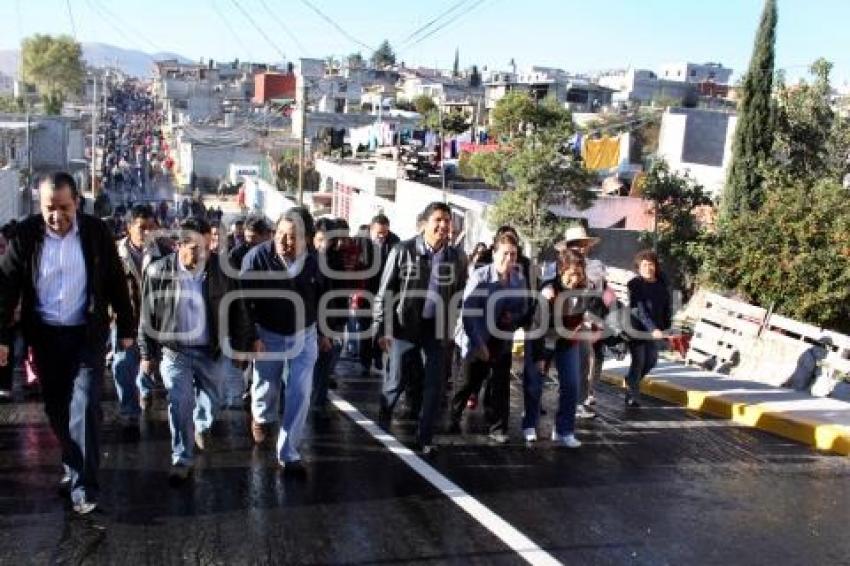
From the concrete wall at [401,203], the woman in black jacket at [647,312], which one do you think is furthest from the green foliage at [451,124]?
the woman in black jacket at [647,312]

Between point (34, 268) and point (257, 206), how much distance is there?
3683 centimetres

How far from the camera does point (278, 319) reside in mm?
5676

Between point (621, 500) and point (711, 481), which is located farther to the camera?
point (711, 481)

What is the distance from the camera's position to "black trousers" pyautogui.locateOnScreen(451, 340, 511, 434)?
22.2 ft

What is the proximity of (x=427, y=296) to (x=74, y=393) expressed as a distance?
2.54 metres

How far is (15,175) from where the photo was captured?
2909 centimetres

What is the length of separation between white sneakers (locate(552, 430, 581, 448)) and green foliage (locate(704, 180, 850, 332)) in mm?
7932

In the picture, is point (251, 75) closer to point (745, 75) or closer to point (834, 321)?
point (745, 75)

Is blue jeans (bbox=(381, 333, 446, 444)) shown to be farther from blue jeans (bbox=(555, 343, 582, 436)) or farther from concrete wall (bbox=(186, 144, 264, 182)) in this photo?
concrete wall (bbox=(186, 144, 264, 182))

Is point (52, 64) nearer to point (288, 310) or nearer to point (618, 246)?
point (618, 246)

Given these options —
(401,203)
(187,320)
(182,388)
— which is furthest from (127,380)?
(401,203)

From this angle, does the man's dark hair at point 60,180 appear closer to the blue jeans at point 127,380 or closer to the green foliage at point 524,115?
the blue jeans at point 127,380

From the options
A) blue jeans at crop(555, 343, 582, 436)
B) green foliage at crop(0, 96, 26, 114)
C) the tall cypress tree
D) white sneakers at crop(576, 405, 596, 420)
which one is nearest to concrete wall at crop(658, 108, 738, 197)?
the tall cypress tree

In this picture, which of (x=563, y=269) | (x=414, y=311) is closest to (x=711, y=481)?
(x=563, y=269)
